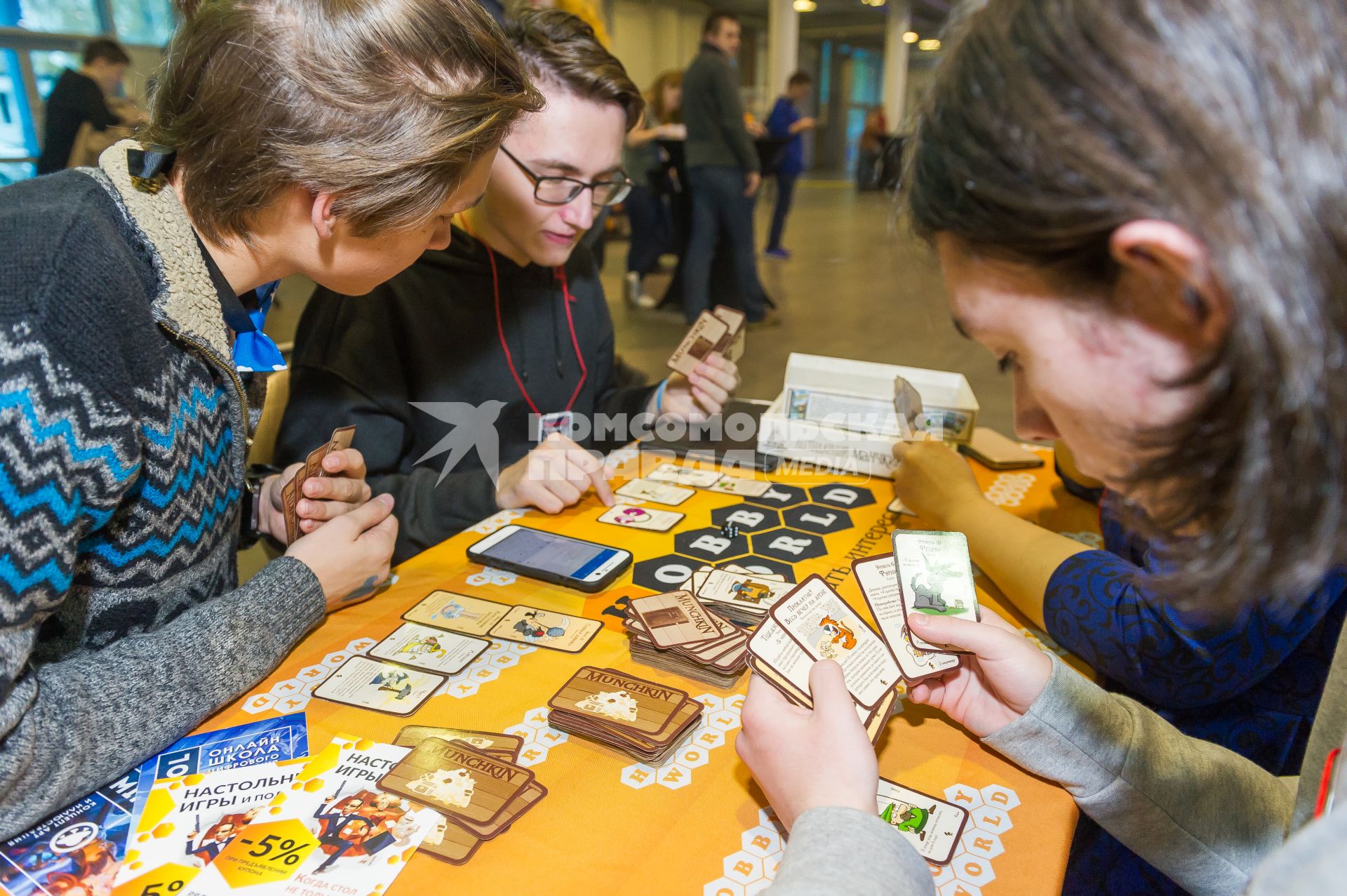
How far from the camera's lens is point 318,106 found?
974mm

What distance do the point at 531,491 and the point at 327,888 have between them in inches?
34.0

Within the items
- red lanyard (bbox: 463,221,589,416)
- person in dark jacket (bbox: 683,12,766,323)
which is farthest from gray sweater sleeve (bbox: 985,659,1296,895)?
person in dark jacket (bbox: 683,12,766,323)

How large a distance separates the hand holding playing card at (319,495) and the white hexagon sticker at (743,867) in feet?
2.78

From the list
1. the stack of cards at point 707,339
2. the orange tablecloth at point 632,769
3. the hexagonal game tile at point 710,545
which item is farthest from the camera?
the stack of cards at point 707,339

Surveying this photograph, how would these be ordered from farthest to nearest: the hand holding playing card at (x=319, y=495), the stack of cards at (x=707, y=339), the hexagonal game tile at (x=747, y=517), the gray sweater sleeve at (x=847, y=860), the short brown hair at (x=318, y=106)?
the stack of cards at (x=707, y=339) → the hexagonal game tile at (x=747, y=517) → the hand holding playing card at (x=319, y=495) → the short brown hair at (x=318, y=106) → the gray sweater sleeve at (x=847, y=860)

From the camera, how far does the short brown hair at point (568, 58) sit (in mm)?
1674

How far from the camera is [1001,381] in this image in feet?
16.9

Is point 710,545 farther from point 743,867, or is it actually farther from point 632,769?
point 743,867

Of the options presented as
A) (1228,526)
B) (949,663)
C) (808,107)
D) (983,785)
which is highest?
(808,107)

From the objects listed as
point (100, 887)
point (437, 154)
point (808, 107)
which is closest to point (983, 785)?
point (100, 887)

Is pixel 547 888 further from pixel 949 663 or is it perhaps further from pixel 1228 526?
pixel 1228 526

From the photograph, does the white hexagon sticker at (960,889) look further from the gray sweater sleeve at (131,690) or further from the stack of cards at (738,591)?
the gray sweater sleeve at (131,690)

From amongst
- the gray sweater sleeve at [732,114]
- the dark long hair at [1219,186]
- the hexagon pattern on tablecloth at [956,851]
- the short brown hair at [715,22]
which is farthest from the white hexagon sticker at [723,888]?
the short brown hair at [715,22]

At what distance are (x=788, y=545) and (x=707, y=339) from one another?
0.63m
